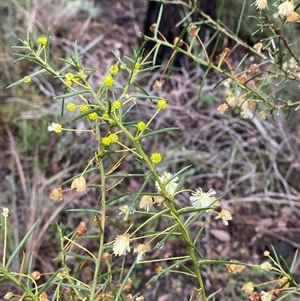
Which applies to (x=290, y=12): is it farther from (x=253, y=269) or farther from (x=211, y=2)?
(x=211, y=2)

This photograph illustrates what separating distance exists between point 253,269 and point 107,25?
1.99 metres

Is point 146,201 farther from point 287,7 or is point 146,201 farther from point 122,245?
point 287,7

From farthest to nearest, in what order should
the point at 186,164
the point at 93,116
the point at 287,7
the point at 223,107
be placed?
the point at 186,164, the point at 223,107, the point at 287,7, the point at 93,116

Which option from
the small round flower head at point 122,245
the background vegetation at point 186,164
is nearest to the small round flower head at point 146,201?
the small round flower head at point 122,245

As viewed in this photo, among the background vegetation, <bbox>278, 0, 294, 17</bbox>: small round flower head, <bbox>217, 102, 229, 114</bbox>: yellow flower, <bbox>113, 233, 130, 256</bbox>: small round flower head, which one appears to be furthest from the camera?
the background vegetation

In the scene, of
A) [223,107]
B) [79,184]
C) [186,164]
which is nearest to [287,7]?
[223,107]

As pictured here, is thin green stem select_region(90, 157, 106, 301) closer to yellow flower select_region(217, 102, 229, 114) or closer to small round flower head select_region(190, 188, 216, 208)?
small round flower head select_region(190, 188, 216, 208)

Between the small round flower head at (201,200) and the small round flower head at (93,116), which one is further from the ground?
the small round flower head at (93,116)

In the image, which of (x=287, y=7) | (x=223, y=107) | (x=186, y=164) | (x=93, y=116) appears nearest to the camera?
(x=93, y=116)

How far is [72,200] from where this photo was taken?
2.12 metres

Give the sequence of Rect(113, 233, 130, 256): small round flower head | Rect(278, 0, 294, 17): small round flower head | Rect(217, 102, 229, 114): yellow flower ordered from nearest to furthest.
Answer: Rect(113, 233, 130, 256): small round flower head, Rect(278, 0, 294, 17): small round flower head, Rect(217, 102, 229, 114): yellow flower

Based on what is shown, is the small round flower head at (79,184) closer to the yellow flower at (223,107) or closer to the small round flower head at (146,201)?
the small round flower head at (146,201)

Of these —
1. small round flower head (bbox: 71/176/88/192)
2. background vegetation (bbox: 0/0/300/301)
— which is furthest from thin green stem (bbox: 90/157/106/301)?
background vegetation (bbox: 0/0/300/301)

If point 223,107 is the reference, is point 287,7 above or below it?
above
